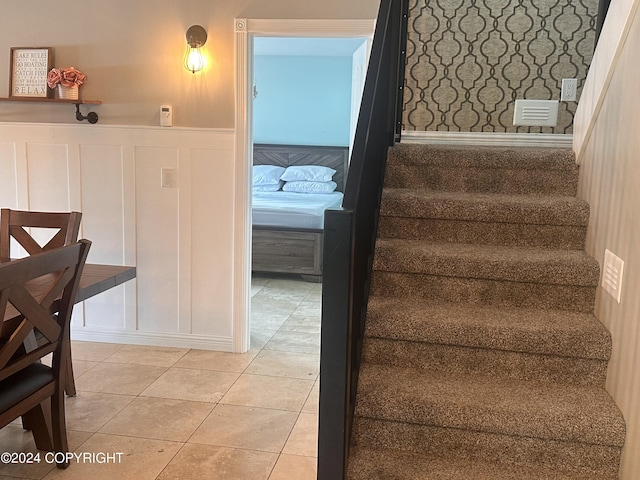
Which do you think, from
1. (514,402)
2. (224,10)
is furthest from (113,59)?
(514,402)

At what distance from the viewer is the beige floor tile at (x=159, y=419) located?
2887 millimetres

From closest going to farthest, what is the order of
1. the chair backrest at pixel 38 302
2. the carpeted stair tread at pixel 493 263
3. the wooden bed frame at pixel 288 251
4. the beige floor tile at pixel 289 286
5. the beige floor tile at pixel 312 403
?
the chair backrest at pixel 38 302 < the carpeted stair tread at pixel 493 263 < the beige floor tile at pixel 312 403 < the beige floor tile at pixel 289 286 < the wooden bed frame at pixel 288 251

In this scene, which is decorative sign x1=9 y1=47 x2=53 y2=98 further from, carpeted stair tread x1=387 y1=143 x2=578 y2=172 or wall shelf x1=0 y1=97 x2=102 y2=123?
carpeted stair tread x1=387 y1=143 x2=578 y2=172

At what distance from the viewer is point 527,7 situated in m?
3.65

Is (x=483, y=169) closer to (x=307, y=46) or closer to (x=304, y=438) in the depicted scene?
(x=304, y=438)

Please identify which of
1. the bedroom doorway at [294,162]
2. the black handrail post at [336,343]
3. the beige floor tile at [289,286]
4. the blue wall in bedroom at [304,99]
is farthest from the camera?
the blue wall in bedroom at [304,99]

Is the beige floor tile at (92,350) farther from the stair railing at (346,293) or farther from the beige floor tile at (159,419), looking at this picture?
the stair railing at (346,293)

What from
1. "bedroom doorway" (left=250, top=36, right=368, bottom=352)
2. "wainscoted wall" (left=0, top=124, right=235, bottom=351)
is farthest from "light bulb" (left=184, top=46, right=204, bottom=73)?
"bedroom doorway" (left=250, top=36, right=368, bottom=352)

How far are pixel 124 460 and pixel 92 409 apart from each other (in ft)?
1.86

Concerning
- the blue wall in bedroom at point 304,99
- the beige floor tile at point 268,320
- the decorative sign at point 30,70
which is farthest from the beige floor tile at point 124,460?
the blue wall in bedroom at point 304,99

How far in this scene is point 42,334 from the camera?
246cm

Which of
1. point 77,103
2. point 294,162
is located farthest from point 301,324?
point 294,162

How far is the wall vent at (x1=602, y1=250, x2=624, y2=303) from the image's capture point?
1926 mm

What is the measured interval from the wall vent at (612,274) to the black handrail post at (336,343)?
2.90 feet
